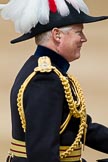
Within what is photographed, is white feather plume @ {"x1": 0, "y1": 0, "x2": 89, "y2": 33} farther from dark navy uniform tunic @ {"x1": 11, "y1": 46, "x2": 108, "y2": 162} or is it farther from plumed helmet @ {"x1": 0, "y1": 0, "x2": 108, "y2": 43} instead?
dark navy uniform tunic @ {"x1": 11, "y1": 46, "x2": 108, "y2": 162}

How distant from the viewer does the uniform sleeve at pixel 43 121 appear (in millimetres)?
1324

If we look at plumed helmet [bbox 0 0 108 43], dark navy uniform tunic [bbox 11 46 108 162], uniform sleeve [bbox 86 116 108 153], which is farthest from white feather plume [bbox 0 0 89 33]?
uniform sleeve [bbox 86 116 108 153]

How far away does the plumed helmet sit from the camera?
141 centimetres

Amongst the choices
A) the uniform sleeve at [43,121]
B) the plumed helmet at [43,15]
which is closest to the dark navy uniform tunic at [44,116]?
the uniform sleeve at [43,121]

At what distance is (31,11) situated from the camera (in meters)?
1.41

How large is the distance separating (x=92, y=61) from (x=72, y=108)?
85 cm

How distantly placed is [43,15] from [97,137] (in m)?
0.41

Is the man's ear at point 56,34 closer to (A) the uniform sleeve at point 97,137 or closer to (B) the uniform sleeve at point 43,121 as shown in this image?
(B) the uniform sleeve at point 43,121

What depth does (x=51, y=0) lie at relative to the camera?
142 cm

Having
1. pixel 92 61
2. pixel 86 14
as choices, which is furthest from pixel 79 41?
pixel 92 61

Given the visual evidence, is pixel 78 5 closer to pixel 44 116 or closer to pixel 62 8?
pixel 62 8

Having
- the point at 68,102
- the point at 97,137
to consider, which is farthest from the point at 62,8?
the point at 97,137

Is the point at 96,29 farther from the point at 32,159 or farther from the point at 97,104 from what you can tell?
the point at 32,159

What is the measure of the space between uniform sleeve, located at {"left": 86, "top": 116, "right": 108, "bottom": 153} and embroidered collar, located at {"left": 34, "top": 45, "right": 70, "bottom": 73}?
230 millimetres
